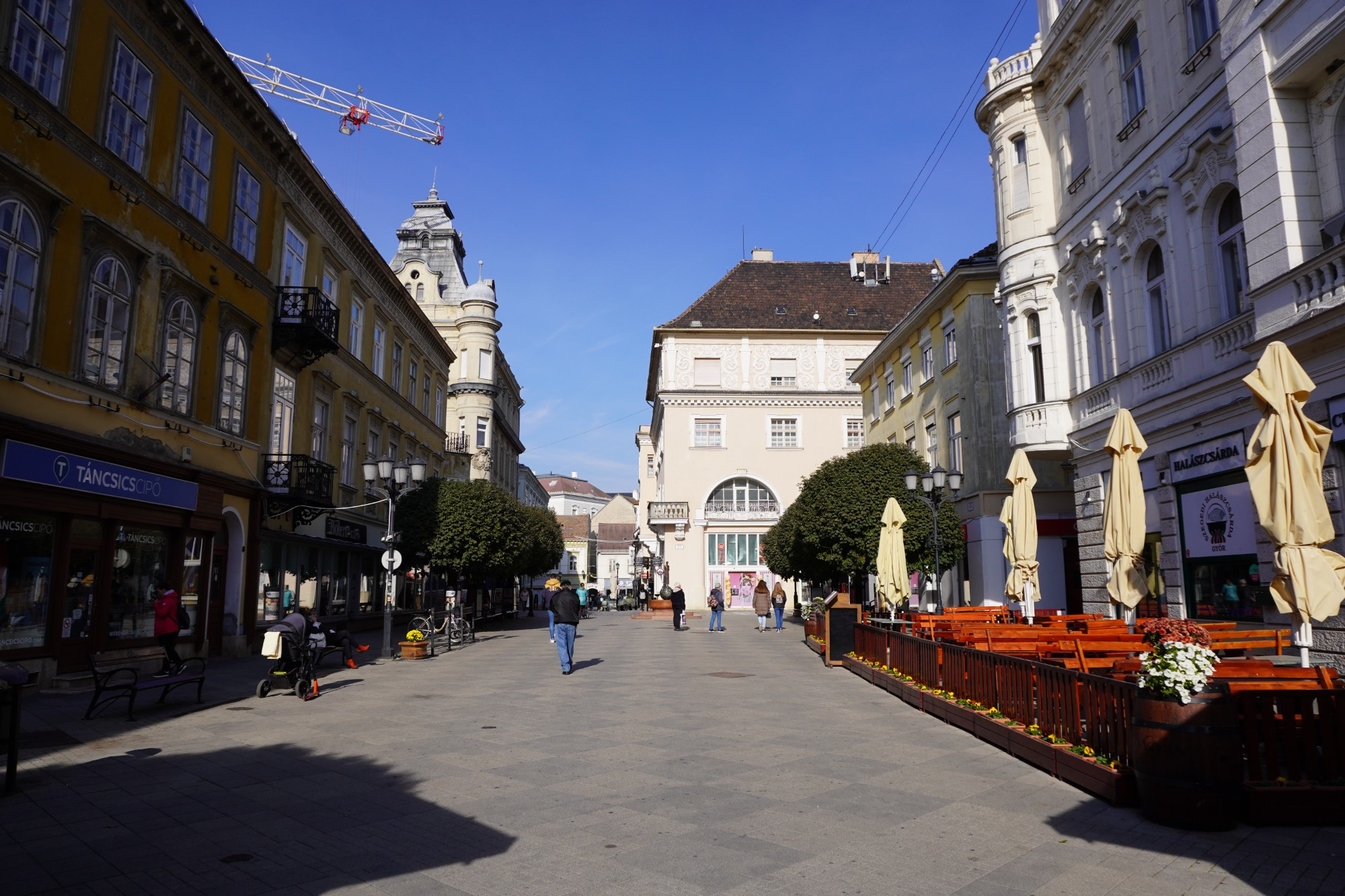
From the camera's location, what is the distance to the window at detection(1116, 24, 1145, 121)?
17.1 meters

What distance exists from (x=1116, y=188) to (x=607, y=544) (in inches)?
3711

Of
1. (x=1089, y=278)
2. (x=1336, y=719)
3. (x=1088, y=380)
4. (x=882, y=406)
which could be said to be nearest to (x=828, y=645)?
(x=1088, y=380)

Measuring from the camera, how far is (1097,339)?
62.7 ft

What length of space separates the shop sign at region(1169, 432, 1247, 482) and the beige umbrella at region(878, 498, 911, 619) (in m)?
5.88

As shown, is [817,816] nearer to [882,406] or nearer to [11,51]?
[11,51]

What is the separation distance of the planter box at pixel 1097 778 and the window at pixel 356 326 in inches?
1016

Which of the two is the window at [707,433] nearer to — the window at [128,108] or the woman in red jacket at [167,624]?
the window at [128,108]

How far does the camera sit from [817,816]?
20.9ft

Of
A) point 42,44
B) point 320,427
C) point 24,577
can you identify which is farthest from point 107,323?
point 320,427

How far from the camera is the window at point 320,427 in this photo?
998 inches

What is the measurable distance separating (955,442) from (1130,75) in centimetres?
1420

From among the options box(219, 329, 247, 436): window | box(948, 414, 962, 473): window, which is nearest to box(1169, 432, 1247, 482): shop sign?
box(948, 414, 962, 473): window

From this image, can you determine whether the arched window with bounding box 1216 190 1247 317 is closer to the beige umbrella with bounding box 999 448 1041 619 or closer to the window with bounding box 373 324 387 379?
the beige umbrella with bounding box 999 448 1041 619

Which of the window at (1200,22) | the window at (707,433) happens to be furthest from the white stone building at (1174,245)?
the window at (707,433)
